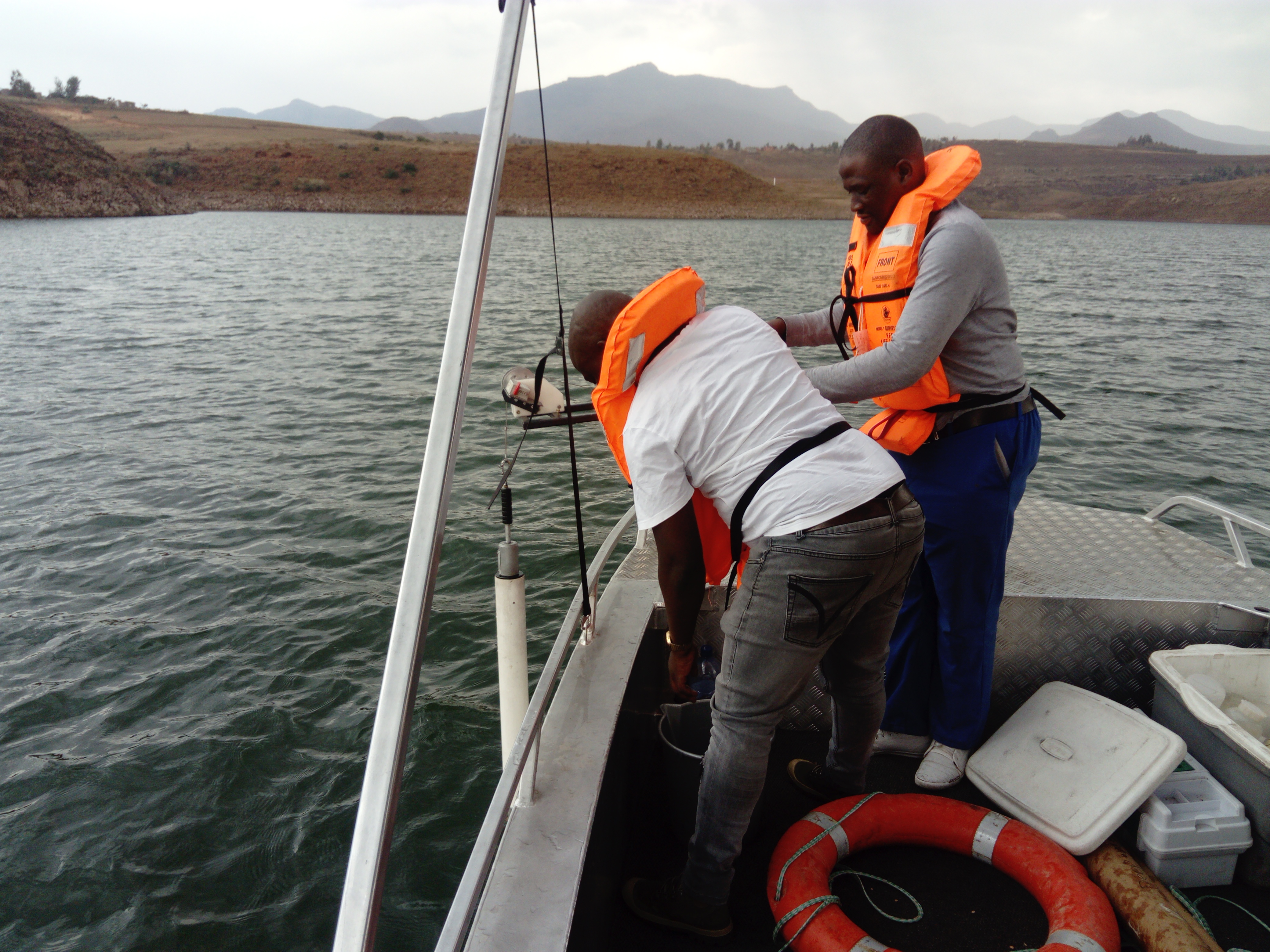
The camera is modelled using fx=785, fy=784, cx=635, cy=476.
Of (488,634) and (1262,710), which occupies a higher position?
(1262,710)

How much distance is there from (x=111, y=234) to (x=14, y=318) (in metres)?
27.3

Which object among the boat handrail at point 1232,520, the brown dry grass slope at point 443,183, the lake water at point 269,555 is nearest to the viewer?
the boat handrail at point 1232,520

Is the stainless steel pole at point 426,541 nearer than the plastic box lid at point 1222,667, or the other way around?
the stainless steel pole at point 426,541

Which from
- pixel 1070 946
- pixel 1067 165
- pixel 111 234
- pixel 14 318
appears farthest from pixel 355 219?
pixel 1067 165

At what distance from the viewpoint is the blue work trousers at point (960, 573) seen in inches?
92.4

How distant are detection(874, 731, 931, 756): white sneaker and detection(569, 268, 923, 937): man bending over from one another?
104 centimetres

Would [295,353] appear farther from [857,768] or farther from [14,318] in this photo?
[857,768]

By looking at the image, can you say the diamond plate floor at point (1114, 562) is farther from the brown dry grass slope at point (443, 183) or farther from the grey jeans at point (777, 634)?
the brown dry grass slope at point (443, 183)

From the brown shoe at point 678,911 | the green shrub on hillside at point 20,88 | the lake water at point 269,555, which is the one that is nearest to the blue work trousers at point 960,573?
the brown shoe at point 678,911

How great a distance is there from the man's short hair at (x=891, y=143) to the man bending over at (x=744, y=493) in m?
0.69

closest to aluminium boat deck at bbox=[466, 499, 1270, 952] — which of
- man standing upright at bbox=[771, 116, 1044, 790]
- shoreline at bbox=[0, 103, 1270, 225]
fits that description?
man standing upright at bbox=[771, 116, 1044, 790]

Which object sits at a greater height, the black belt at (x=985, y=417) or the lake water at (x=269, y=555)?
the black belt at (x=985, y=417)

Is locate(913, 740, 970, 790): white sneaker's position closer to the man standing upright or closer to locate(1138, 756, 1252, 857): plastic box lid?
the man standing upright

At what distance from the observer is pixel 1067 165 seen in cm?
12256
